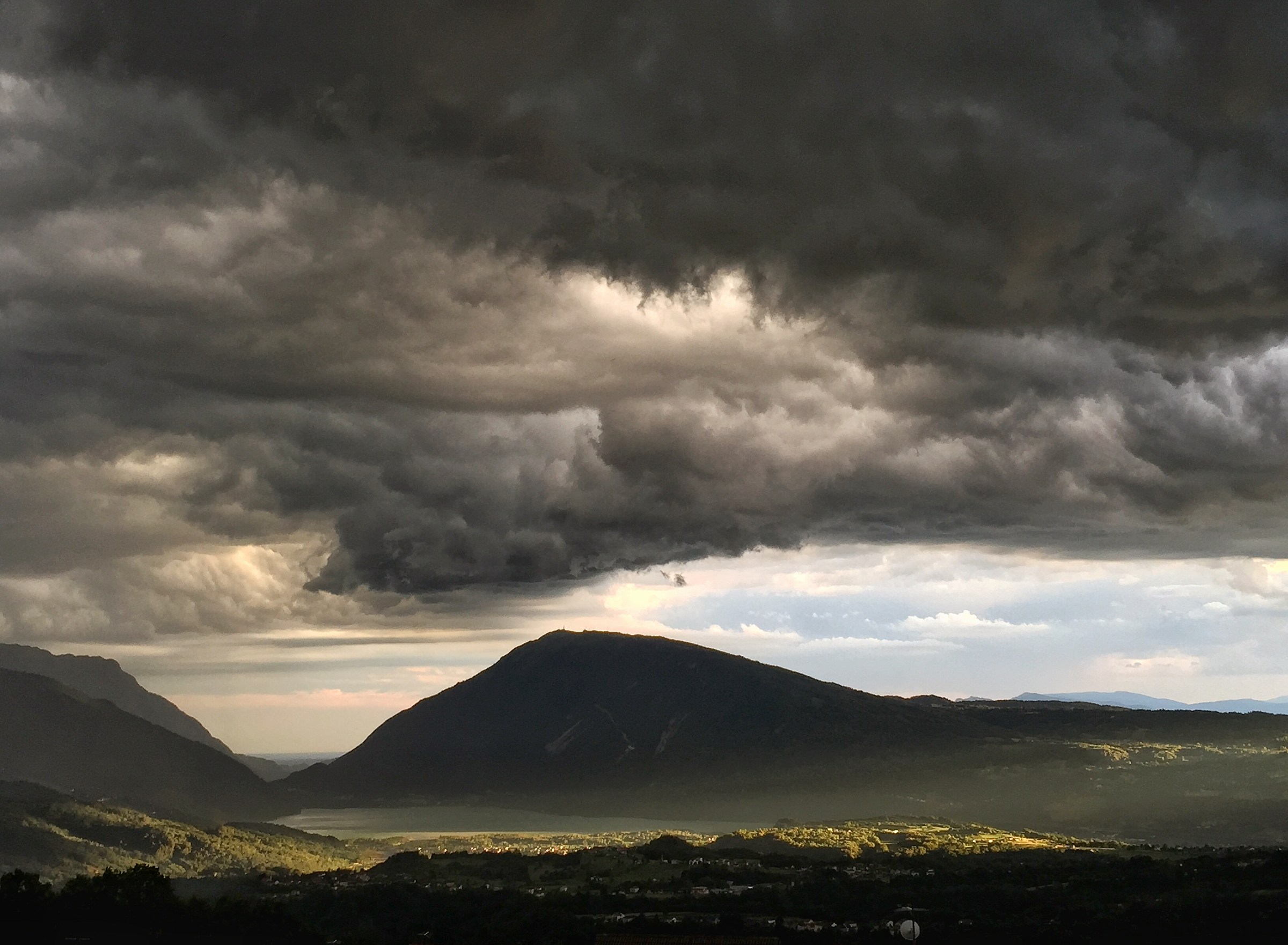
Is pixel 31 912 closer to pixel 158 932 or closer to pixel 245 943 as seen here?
pixel 158 932

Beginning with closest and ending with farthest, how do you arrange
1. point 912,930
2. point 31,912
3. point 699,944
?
point 912,930, point 699,944, point 31,912

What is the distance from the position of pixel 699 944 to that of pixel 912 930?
4934 cm

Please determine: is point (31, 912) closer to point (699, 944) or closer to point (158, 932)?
point (158, 932)

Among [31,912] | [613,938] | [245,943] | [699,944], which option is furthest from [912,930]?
[31,912]

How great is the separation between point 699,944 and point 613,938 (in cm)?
2158

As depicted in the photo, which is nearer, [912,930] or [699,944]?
[912,930]

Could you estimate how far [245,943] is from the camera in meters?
200

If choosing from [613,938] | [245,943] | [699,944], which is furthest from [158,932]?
[699,944]

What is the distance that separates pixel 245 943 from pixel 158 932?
1325 cm

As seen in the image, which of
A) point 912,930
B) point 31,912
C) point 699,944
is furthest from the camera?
point 31,912

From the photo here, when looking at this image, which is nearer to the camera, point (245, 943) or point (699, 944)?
point (699, 944)

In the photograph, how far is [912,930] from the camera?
460 feet

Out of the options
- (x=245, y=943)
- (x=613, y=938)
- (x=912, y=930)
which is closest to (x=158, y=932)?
(x=245, y=943)

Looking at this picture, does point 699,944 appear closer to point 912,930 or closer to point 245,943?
point 912,930
